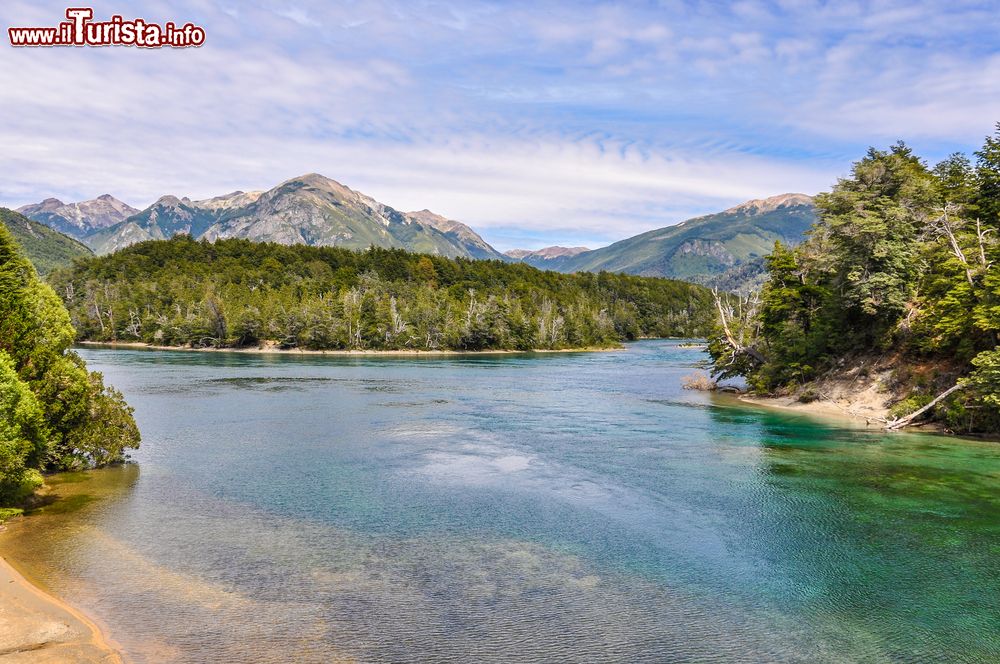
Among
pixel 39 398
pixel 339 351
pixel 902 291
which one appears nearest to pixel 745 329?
pixel 902 291

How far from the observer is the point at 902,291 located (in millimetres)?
48969

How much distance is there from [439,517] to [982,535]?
770 inches

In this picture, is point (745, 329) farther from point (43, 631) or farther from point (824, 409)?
point (43, 631)

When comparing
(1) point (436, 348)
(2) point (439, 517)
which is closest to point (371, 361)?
(1) point (436, 348)

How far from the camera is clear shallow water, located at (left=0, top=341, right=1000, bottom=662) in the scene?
608 inches

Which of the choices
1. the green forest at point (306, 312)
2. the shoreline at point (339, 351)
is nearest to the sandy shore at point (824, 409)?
the shoreline at point (339, 351)

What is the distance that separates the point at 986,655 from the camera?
14742 millimetres

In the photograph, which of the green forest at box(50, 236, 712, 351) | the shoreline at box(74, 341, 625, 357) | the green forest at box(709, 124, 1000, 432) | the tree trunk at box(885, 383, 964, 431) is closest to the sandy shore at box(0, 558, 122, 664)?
the green forest at box(709, 124, 1000, 432)

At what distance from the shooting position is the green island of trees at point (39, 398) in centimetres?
2217

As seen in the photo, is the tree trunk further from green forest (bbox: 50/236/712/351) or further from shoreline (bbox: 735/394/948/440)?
green forest (bbox: 50/236/712/351)

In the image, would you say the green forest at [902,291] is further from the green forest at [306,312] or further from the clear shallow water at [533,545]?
the green forest at [306,312]

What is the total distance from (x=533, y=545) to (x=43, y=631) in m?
13.8

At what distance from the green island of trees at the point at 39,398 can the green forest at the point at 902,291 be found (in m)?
47.0

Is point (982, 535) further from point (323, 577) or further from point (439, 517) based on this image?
point (323, 577)
